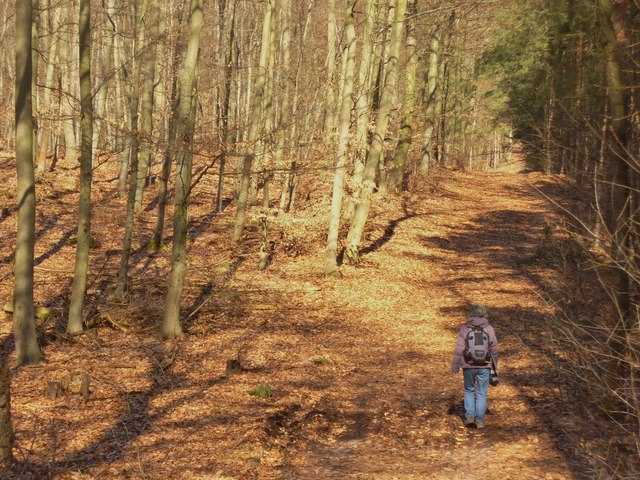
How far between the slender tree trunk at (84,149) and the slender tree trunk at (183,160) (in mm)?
1725

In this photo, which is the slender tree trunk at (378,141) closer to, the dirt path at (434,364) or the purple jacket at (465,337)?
the dirt path at (434,364)

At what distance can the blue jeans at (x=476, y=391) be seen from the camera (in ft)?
29.9

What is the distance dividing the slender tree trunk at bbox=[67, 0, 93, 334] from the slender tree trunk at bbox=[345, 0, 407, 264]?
28.1 feet

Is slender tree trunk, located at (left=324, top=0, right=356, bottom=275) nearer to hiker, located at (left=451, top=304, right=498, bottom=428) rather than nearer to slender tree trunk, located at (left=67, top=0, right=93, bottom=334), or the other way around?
slender tree trunk, located at (left=67, top=0, right=93, bottom=334)

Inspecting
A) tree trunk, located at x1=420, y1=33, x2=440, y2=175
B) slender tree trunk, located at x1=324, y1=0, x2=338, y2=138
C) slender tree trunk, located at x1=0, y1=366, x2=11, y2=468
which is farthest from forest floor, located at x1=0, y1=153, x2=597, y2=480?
tree trunk, located at x1=420, y1=33, x2=440, y2=175

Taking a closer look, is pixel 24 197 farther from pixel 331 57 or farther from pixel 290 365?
pixel 331 57

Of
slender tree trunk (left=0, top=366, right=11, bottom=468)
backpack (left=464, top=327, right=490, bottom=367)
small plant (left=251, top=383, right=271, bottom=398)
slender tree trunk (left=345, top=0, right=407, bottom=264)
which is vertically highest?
slender tree trunk (left=345, top=0, right=407, bottom=264)

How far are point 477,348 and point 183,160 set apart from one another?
22.2 ft

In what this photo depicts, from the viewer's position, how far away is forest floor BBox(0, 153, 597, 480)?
827cm

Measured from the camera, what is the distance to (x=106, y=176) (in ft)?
99.1

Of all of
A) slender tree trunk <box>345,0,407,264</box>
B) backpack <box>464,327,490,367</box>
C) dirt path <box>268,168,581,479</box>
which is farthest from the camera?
slender tree trunk <box>345,0,407,264</box>

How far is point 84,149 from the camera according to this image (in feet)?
41.4

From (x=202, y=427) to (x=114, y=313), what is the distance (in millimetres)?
6465

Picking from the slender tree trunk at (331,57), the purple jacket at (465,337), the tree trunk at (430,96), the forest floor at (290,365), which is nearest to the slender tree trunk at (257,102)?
the forest floor at (290,365)
